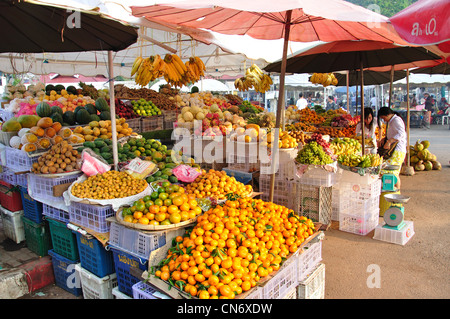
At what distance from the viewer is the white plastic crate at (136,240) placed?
8.79ft

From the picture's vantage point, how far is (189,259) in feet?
7.94

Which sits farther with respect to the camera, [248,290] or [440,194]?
[440,194]

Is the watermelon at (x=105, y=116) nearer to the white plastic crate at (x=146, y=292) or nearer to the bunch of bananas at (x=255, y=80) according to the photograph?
the white plastic crate at (x=146, y=292)

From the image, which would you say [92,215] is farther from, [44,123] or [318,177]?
[318,177]

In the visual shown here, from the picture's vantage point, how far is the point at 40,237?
12.9ft

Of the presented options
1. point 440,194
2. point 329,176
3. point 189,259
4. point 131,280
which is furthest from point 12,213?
point 440,194

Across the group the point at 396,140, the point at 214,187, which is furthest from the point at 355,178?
the point at 214,187

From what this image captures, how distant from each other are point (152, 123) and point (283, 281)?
5.80m

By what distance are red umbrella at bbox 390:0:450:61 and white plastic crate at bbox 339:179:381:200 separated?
2.40m

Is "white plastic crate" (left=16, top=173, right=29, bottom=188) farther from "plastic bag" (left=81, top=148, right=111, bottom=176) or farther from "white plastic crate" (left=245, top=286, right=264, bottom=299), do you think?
"white plastic crate" (left=245, top=286, right=264, bottom=299)

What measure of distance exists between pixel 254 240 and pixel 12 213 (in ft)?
11.5

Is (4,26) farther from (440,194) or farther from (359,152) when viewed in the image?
(440,194)

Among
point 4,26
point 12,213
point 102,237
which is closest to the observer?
point 102,237

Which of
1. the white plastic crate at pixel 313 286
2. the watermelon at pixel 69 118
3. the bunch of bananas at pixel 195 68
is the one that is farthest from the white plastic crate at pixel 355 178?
the watermelon at pixel 69 118
